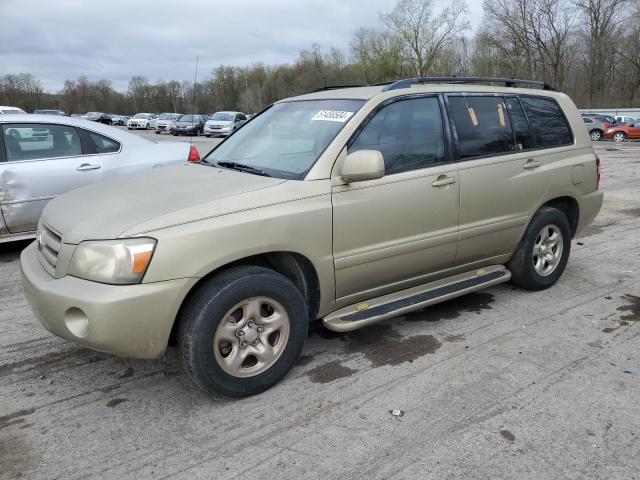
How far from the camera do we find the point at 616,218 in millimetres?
8008

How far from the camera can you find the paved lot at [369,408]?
98.0 inches

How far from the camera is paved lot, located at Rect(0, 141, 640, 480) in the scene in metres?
2.49

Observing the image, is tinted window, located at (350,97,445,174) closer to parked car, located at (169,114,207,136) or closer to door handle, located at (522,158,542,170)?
door handle, located at (522,158,542,170)

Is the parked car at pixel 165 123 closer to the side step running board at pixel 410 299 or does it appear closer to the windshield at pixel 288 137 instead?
the windshield at pixel 288 137

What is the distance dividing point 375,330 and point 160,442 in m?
1.84

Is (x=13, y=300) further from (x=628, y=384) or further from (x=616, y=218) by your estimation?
(x=616, y=218)

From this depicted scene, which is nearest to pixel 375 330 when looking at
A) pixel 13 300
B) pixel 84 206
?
pixel 84 206

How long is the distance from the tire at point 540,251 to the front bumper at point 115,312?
3.00 meters

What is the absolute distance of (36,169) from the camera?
18.6 feet

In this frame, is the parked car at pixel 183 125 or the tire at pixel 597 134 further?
the parked car at pixel 183 125

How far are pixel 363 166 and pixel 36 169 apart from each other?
419cm

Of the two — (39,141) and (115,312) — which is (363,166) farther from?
(39,141)

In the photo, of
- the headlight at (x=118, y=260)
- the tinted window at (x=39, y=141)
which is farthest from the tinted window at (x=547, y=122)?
the tinted window at (x=39, y=141)

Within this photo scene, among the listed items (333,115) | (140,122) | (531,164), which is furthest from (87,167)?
(140,122)
